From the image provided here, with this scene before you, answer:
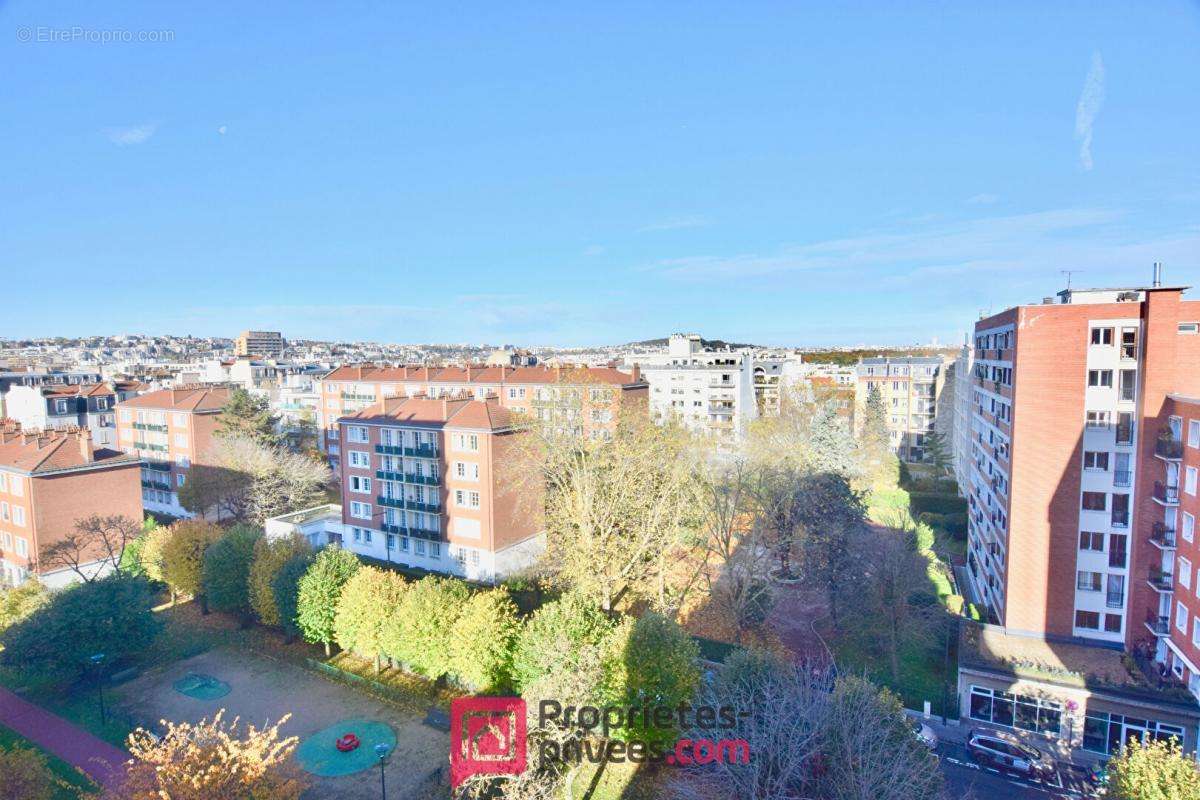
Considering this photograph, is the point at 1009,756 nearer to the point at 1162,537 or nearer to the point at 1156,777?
the point at 1156,777

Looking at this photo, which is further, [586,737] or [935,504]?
[935,504]

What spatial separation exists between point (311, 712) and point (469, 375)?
126 ft

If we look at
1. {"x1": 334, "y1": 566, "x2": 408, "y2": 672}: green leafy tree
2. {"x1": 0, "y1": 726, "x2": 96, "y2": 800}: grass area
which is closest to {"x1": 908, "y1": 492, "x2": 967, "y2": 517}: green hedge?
{"x1": 334, "y1": 566, "x2": 408, "y2": 672}: green leafy tree

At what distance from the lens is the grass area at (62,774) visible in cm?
2065

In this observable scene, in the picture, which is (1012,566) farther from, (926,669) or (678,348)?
(678,348)

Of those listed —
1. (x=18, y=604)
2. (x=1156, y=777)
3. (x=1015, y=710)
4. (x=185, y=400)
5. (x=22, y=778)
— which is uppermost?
(x=185, y=400)

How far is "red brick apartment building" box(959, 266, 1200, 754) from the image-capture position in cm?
2267

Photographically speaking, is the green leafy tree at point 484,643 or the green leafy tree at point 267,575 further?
the green leafy tree at point 267,575

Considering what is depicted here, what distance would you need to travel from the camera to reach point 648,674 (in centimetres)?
2094

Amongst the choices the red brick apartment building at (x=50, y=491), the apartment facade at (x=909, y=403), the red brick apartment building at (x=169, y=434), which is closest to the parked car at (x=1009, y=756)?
the red brick apartment building at (x=50, y=491)

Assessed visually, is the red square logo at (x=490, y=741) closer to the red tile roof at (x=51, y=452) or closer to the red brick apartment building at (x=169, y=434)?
the red tile roof at (x=51, y=452)

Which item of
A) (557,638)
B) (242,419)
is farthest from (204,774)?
(242,419)

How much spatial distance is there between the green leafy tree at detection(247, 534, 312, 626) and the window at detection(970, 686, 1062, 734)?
30.6 m

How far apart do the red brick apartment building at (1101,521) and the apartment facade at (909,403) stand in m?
41.7
